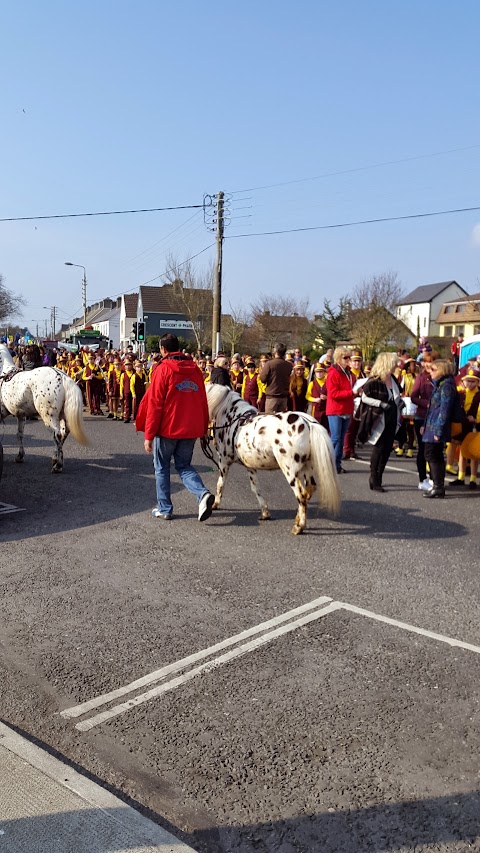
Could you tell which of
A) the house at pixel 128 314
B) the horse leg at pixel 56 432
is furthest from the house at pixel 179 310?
the horse leg at pixel 56 432

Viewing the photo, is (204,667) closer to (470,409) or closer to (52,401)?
(470,409)

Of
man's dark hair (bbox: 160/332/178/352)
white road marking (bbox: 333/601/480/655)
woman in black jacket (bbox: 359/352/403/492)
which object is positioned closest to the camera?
white road marking (bbox: 333/601/480/655)

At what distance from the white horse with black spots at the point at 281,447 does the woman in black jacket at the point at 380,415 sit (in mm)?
2397

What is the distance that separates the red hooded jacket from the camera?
7.42 m

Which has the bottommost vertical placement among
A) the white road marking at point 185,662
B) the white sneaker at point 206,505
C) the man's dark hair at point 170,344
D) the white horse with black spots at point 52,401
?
the white road marking at point 185,662

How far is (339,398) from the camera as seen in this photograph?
33.8ft

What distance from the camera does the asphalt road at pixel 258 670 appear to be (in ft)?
9.85

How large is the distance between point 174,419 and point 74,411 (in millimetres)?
3368

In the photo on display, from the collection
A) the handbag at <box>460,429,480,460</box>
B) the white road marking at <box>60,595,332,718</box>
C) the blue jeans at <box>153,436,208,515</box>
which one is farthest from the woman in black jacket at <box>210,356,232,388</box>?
the white road marking at <box>60,595,332,718</box>

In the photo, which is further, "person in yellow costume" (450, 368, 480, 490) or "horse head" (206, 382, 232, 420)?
"person in yellow costume" (450, 368, 480, 490)

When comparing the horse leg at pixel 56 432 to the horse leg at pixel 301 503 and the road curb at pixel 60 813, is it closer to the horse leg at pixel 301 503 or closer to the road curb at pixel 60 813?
the horse leg at pixel 301 503

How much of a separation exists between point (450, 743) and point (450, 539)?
391 centimetres

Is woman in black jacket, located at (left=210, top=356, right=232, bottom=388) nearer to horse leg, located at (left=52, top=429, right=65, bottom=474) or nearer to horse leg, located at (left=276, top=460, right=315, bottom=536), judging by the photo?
horse leg, located at (left=52, top=429, right=65, bottom=474)

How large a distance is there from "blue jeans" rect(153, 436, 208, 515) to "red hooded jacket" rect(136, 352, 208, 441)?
0.15m
